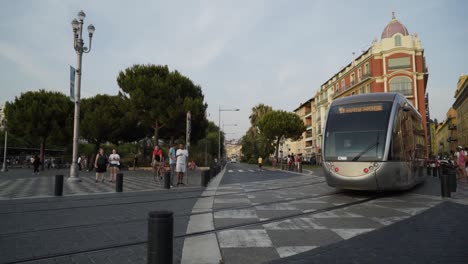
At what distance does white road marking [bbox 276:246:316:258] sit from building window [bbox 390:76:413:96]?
43.8 m

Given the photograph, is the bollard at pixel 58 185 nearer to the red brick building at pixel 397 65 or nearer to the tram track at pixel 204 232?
the tram track at pixel 204 232

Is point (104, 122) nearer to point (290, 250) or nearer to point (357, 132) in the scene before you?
point (357, 132)

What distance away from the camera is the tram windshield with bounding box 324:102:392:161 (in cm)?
828

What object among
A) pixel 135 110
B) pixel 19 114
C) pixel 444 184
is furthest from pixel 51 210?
pixel 19 114

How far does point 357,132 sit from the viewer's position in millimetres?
8703

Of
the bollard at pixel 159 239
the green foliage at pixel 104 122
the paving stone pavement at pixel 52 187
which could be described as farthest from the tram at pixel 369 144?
the green foliage at pixel 104 122

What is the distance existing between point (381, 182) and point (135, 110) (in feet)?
86.6

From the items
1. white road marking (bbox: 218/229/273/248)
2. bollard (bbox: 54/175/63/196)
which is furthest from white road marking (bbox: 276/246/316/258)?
bollard (bbox: 54/175/63/196)

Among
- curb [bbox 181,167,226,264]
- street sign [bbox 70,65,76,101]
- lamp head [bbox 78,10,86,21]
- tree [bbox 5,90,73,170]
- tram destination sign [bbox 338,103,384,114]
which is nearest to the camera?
curb [bbox 181,167,226,264]

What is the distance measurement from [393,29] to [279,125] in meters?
21.2

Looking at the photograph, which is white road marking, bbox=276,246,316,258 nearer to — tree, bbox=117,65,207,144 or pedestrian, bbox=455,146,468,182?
pedestrian, bbox=455,146,468,182

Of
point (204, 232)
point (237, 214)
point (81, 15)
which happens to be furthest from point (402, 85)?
point (204, 232)

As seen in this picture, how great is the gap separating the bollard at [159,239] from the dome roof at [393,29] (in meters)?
48.0

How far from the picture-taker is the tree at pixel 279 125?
5028 centimetres
